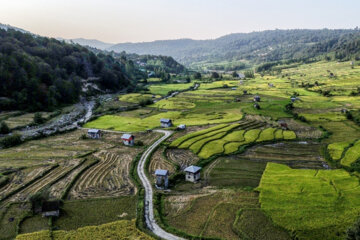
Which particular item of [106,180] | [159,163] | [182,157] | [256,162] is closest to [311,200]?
[256,162]

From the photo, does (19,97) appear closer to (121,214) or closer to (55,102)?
(55,102)

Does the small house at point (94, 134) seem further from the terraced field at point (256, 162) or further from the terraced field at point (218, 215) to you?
the terraced field at point (218, 215)

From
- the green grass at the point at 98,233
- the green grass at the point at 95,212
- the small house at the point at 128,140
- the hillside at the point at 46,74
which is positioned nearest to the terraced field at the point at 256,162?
the green grass at the point at 95,212

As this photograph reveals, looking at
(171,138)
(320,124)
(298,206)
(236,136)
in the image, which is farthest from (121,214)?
(320,124)

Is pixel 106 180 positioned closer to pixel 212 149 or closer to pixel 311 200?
pixel 212 149

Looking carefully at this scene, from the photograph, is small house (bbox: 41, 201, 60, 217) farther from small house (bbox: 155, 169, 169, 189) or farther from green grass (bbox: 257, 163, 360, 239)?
green grass (bbox: 257, 163, 360, 239)

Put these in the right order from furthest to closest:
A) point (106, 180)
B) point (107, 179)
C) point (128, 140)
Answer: point (128, 140)
point (107, 179)
point (106, 180)
